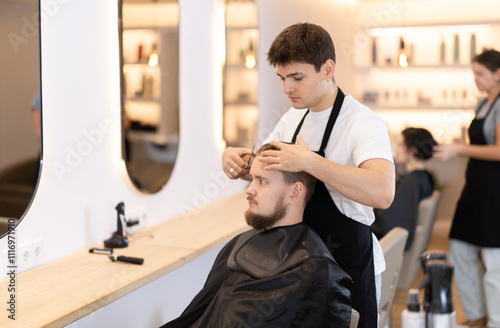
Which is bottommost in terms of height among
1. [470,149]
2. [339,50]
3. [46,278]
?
[46,278]

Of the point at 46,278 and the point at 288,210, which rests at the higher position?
the point at 288,210

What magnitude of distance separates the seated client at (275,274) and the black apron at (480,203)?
1770mm

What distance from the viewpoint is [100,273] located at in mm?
2107

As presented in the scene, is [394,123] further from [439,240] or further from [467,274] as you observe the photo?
[467,274]

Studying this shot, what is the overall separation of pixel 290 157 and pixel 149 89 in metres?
1.42

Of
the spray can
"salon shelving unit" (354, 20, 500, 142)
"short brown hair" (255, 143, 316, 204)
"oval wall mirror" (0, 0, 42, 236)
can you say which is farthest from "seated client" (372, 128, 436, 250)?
the spray can

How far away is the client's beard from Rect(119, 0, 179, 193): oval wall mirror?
1.03m

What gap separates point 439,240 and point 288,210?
13.9 feet

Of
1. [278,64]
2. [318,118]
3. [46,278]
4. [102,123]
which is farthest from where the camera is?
[102,123]

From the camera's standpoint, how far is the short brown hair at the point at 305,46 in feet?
5.53

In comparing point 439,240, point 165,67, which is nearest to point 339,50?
point 439,240

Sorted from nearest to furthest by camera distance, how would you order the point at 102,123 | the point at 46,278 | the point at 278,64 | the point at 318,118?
1. the point at 278,64
2. the point at 318,118
3. the point at 46,278
4. the point at 102,123

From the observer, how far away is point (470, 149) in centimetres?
310

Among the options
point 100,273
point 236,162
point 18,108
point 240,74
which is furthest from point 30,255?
point 240,74
